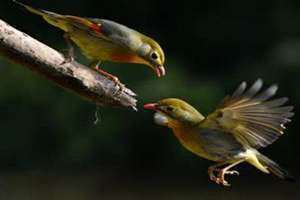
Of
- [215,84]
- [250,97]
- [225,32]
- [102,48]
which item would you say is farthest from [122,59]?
[225,32]

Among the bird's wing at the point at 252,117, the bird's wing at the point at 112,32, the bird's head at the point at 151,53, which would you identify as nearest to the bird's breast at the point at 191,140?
the bird's wing at the point at 252,117

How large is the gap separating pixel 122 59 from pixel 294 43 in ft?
22.3

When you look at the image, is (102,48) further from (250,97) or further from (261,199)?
(261,199)

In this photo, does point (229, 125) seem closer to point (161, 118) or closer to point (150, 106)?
point (161, 118)

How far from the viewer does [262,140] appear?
400 centimetres

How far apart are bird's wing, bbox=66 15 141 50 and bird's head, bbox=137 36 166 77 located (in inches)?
0.9

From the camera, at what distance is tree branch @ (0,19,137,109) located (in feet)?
11.5

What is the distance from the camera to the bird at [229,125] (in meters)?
3.94

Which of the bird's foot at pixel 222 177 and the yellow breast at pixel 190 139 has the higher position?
the yellow breast at pixel 190 139

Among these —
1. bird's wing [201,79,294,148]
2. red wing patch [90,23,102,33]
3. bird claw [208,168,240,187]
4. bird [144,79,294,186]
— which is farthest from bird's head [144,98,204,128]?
red wing patch [90,23,102,33]

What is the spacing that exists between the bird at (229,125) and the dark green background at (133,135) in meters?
5.50

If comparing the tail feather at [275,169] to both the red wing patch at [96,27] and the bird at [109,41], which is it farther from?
the red wing patch at [96,27]

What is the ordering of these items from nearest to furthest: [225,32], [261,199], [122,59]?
[122,59]
[261,199]
[225,32]

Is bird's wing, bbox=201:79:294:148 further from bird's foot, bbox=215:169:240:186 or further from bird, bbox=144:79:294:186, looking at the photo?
bird's foot, bbox=215:169:240:186
